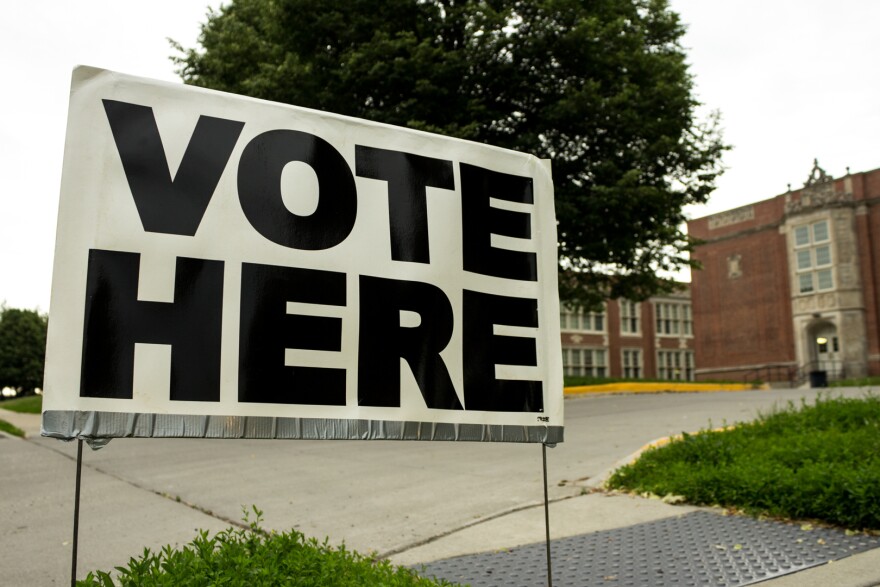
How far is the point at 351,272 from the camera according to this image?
3.18 m

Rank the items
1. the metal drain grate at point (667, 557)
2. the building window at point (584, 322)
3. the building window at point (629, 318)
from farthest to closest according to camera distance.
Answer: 1. the building window at point (629, 318)
2. the building window at point (584, 322)
3. the metal drain grate at point (667, 557)

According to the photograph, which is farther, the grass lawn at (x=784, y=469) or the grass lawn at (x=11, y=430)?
the grass lawn at (x=11, y=430)

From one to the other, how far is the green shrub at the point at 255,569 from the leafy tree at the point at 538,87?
1189cm

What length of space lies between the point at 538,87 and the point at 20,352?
72.8 meters

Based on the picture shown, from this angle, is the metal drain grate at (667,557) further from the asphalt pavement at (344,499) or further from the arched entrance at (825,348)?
the arched entrance at (825,348)

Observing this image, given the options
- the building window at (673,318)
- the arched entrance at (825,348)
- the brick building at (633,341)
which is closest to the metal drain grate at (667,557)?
the arched entrance at (825,348)

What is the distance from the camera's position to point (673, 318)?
6109 centimetres

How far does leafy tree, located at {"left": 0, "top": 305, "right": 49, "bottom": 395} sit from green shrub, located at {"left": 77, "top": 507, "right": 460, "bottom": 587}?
7971 cm

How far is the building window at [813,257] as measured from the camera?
40375 mm

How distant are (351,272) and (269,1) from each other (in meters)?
15.3

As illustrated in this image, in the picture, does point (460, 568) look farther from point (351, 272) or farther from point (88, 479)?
point (88, 479)

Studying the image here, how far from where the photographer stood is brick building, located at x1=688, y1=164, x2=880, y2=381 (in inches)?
1544

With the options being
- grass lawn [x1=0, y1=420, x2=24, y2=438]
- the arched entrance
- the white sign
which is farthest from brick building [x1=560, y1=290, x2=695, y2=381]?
the white sign

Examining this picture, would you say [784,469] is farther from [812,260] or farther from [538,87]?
[812,260]
